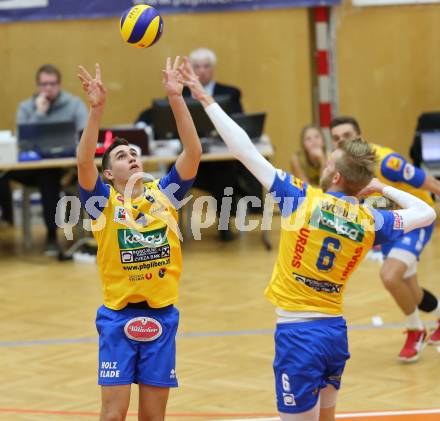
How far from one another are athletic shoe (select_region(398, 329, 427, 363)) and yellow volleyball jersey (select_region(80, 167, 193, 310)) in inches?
104

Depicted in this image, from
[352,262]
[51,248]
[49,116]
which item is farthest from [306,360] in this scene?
[49,116]

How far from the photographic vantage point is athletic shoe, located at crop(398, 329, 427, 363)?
7289 millimetres

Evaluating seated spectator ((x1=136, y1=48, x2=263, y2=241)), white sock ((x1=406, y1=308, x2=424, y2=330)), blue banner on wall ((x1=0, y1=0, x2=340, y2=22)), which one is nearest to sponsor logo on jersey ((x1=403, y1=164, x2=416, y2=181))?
white sock ((x1=406, y1=308, x2=424, y2=330))

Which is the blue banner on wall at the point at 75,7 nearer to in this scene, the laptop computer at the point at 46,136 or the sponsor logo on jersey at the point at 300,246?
the laptop computer at the point at 46,136

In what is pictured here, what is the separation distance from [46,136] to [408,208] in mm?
7379

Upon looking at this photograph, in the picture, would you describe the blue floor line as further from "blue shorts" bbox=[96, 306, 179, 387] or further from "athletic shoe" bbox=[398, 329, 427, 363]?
"blue shorts" bbox=[96, 306, 179, 387]

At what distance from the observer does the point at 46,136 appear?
1173 cm

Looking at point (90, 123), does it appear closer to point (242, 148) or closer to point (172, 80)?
point (172, 80)

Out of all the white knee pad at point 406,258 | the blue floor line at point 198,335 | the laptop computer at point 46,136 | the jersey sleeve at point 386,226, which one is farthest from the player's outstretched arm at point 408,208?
the laptop computer at point 46,136

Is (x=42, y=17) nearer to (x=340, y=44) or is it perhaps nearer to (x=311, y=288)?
(x=340, y=44)

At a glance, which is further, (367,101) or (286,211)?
(367,101)

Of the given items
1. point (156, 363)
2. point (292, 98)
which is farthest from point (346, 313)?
point (292, 98)

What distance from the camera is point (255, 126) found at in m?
11.6

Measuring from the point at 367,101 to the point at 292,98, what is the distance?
100cm
